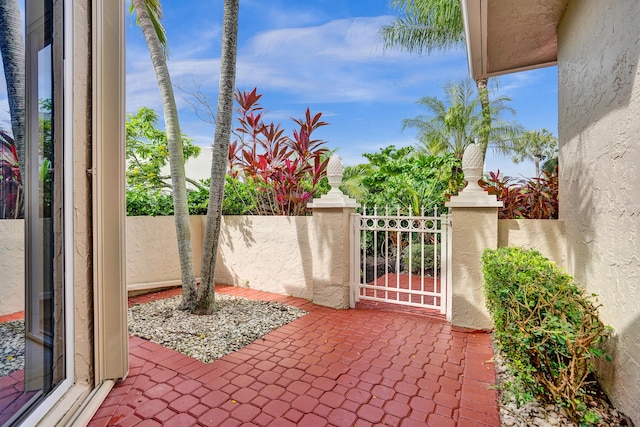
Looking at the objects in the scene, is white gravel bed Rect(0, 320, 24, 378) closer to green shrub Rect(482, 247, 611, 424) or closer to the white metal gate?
green shrub Rect(482, 247, 611, 424)

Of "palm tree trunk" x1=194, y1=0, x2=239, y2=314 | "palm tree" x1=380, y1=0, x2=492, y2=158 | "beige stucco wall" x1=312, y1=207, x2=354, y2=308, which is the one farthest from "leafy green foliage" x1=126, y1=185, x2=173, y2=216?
"palm tree" x1=380, y1=0, x2=492, y2=158

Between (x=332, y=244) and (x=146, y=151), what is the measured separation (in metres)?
5.49

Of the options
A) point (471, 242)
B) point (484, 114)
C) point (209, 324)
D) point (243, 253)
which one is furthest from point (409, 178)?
point (484, 114)

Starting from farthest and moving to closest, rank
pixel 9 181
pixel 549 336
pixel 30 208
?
pixel 549 336
pixel 30 208
pixel 9 181

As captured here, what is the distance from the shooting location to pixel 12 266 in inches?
64.9

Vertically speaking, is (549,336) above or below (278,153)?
below

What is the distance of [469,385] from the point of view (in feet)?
8.30

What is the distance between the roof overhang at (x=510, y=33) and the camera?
3.61 meters

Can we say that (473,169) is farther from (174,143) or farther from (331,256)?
(174,143)

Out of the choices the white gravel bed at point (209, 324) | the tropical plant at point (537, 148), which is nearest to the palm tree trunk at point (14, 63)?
the white gravel bed at point (209, 324)

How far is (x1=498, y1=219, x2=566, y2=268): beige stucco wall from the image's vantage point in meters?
3.41

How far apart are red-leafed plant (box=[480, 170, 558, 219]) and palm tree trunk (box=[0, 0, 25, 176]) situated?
456 cm

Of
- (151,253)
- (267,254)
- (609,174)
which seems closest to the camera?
(609,174)

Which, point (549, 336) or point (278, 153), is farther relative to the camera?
point (278, 153)
